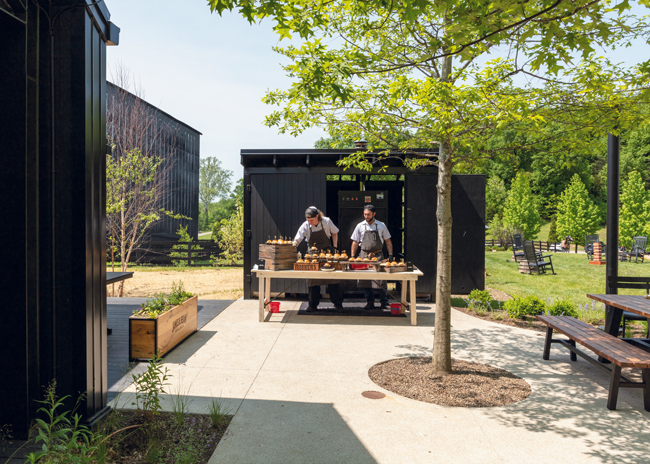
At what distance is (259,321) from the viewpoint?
23.1 feet

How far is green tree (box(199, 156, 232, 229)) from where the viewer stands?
174ft

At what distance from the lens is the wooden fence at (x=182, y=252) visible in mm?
18203

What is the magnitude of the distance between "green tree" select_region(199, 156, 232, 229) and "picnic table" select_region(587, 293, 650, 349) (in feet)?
167

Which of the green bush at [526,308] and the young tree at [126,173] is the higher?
the young tree at [126,173]

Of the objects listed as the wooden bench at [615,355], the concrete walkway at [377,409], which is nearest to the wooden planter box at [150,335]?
the concrete walkway at [377,409]

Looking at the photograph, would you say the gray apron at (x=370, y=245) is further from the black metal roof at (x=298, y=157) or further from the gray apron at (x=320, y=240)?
the black metal roof at (x=298, y=157)

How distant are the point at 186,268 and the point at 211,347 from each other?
496 inches

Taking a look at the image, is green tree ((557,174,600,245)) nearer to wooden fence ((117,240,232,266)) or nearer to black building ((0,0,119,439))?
wooden fence ((117,240,232,266))

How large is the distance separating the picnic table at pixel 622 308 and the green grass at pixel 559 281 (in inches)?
189

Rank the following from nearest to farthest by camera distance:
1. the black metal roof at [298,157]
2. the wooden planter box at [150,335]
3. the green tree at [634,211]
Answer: the wooden planter box at [150,335]
the black metal roof at [298,157]
the green tree at [634,211]

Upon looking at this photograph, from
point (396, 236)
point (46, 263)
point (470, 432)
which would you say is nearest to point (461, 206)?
point (396, 236)

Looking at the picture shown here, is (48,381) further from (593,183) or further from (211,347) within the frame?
(593,183)

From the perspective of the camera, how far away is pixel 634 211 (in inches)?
1126

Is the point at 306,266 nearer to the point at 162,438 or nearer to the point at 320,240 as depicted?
the point at 320,240
